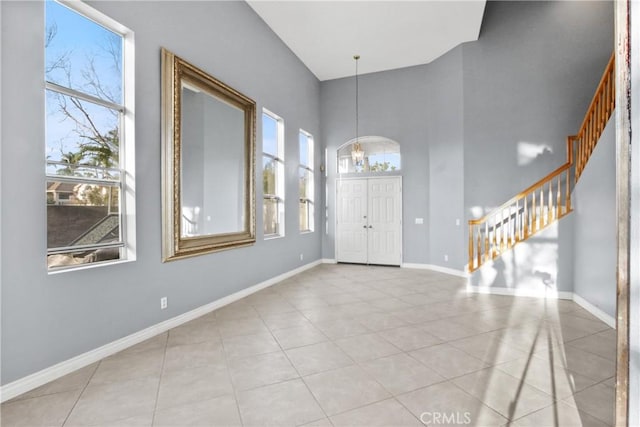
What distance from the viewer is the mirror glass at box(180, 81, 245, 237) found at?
3.63 meters

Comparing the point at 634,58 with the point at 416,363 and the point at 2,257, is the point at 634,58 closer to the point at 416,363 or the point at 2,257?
the point at 416,363

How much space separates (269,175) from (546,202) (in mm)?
4698

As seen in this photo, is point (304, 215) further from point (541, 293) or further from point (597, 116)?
point (597, 116)

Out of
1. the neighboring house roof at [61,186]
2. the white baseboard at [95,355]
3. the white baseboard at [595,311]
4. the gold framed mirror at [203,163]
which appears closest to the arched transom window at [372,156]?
the gold framed mirror at [203,163]

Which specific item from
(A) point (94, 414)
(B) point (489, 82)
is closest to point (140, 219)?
(A) point (94, 414)

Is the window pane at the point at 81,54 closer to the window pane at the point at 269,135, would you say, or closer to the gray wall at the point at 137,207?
the gray wall at the point at 137,207

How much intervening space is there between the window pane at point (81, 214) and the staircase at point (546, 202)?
15.9 feet

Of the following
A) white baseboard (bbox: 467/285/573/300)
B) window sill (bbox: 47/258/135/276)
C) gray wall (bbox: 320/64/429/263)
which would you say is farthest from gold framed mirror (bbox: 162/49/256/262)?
white baseboard (bbox: 467/285/573/300)

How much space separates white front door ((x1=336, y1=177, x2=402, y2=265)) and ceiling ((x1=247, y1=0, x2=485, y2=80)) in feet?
8.72

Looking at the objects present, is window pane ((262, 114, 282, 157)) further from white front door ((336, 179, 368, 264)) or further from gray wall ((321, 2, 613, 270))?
gray wall ((321, 2, 613, 270))

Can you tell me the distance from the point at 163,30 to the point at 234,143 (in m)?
1.66

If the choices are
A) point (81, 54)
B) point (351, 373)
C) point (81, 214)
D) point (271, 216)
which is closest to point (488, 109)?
point (271, 216)

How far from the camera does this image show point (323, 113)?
7.74 m

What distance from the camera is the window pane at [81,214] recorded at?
95.4 inches
